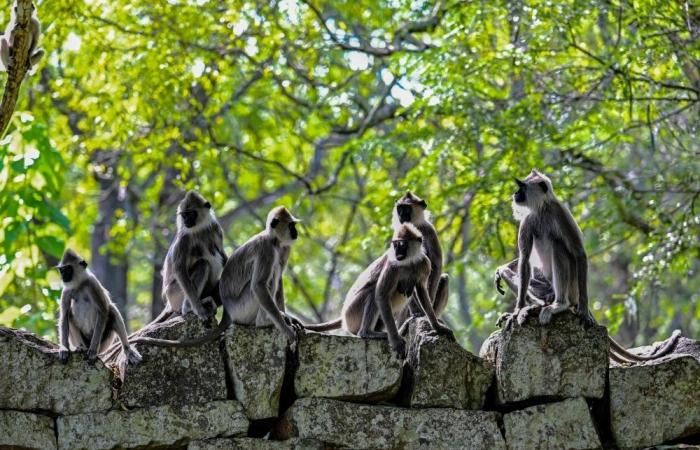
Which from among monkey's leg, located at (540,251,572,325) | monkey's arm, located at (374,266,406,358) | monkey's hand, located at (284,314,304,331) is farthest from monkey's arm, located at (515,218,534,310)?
monkey's hand, located at (284,314,304,331)

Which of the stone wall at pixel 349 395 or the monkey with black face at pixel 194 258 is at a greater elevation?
the monkey with black face at pixel 194 258

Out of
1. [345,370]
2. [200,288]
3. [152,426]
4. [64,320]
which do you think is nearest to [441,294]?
[345,370]

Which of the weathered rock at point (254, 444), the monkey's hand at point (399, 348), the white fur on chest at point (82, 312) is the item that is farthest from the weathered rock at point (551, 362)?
the white fur on chest at point (82, 312)

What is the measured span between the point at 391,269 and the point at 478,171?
5.40 m

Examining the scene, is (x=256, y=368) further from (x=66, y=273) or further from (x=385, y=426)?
(x=66, y=273)

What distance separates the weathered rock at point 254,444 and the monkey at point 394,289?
80cm

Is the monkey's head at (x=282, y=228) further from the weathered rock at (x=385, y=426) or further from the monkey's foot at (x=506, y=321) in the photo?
the monkey's foot at (x=506, y=321)

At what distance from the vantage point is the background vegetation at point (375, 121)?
11.2 metres

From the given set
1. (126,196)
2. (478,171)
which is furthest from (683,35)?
(126,196)

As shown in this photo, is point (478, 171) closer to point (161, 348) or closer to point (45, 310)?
point (45, 310)

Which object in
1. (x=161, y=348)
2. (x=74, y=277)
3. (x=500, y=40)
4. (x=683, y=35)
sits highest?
(x=500, y=40)

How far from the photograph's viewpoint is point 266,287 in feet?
24.9

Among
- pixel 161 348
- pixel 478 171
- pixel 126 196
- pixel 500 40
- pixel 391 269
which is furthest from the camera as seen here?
pixel 126 196

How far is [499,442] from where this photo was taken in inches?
282
